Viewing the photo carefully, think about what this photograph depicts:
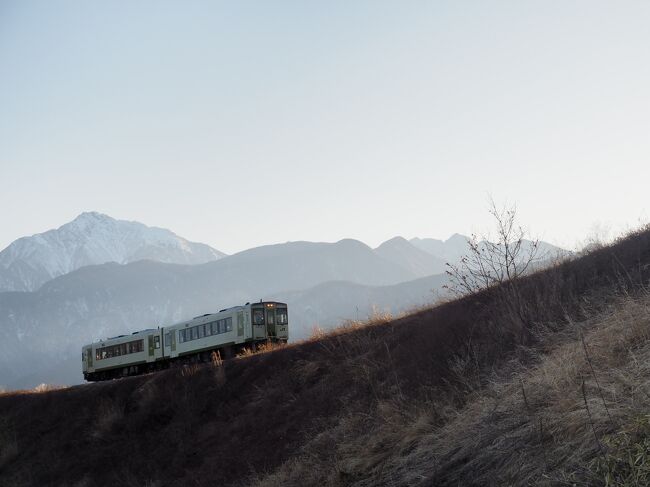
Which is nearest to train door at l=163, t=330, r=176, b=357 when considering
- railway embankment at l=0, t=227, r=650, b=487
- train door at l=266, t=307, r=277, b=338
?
railway embankment at l=0, t=227, r=650, b=487

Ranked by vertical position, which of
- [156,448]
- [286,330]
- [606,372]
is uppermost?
[286,330]

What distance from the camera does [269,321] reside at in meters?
31.7

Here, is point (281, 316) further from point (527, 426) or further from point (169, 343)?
Answer: point (527, 426)

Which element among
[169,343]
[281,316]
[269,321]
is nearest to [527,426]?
[269,321]

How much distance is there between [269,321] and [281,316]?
127 cm

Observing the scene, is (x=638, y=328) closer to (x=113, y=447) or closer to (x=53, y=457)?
(x=113, y=447)

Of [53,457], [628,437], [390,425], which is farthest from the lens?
[53,457]

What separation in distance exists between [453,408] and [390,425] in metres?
1.24

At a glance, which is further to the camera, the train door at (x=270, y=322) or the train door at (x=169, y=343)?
the train door at (x=169, y=343)

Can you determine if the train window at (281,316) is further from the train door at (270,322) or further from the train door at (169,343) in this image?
the train door at (169,343)

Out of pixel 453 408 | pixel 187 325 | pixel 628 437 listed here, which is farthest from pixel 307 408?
pixel 187 325

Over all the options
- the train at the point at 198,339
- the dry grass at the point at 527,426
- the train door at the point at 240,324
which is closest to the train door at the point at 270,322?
the train at the point at 198,339

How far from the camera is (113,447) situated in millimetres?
21781

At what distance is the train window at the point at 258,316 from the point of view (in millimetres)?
30719
